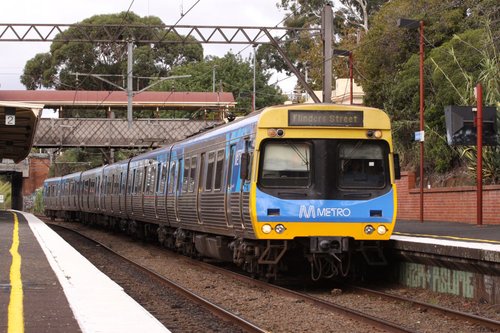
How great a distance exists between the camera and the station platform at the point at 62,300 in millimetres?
9273

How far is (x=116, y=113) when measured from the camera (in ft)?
288

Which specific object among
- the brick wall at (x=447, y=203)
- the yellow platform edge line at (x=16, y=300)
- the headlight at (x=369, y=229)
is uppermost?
the brick wall at (x=447, y=203)

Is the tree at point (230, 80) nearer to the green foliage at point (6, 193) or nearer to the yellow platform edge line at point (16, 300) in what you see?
the green foliage at point (6, 193)

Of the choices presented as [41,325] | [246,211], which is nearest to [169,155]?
[246,211]

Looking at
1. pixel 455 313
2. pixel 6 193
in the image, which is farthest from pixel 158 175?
pixel 6 193

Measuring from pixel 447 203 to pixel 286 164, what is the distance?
1393 centimetres

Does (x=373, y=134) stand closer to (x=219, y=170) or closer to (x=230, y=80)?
(x=219, y=170)

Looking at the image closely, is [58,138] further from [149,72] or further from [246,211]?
[246,211]

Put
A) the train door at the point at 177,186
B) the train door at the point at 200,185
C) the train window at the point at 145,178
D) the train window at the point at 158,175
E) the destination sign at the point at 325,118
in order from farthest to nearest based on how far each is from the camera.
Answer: the train window at the point at 145,178
the train window at the point at 158,175
the train door at the point at 177,186
the train door at the point at 200,185
the destination sign at the point at 325,118

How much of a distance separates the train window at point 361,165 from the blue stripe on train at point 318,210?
305 mm

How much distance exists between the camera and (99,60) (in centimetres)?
8306

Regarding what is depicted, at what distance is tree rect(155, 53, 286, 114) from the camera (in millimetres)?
82312

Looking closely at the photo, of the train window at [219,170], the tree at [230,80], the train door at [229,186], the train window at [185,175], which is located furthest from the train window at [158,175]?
the tree at [230,80]

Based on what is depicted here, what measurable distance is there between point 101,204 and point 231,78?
1899 inches
